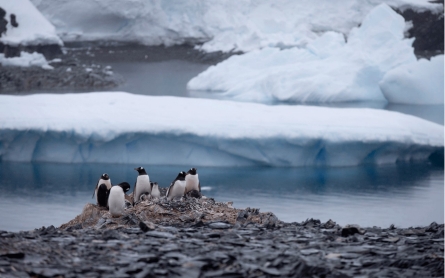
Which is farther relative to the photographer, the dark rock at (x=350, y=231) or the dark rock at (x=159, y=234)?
the dark rock at (x=350, y=231)

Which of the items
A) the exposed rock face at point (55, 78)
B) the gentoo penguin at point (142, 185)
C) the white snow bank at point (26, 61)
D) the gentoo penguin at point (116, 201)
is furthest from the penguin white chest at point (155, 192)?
the white snow bank at point (26, 61)

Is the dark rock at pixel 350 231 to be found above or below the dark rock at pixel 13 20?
below

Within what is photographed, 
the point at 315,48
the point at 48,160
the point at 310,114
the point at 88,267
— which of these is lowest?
the point at 88,267

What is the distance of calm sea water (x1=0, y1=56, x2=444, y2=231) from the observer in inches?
300

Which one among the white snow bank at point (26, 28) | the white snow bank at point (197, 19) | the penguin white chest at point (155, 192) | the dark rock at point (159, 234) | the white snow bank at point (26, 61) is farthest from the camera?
the white snow bank at point (197, 19)

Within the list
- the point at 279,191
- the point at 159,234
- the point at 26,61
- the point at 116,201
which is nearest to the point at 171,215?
the point at 116,201

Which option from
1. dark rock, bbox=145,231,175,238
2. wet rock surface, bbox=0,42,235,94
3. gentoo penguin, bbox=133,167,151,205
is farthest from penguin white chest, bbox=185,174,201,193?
wet rock surface, bbox=0,42,235,94

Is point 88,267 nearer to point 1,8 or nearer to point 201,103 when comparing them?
point 201,103

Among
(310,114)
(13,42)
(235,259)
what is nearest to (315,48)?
(310,114)

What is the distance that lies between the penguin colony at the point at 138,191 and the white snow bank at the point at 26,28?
15491 mm

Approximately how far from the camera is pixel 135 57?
79.6 ft

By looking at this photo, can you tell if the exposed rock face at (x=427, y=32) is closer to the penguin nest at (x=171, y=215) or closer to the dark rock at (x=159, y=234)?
the penguin nest at (x=171, y=215)

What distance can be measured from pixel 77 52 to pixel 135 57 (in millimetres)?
2524

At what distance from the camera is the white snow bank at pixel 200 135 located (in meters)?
9.46
